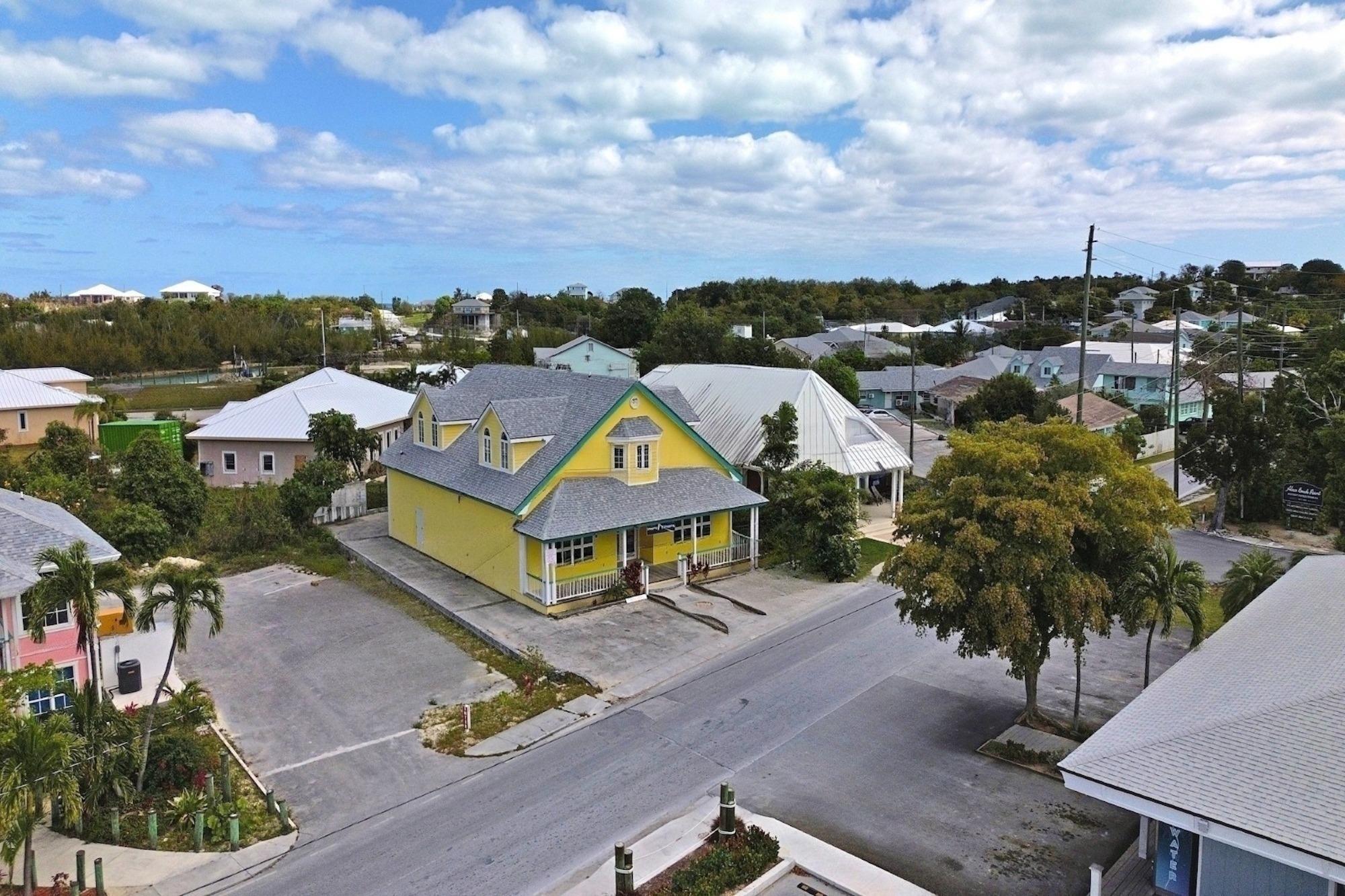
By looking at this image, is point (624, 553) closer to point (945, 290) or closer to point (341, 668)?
point (341, 668)

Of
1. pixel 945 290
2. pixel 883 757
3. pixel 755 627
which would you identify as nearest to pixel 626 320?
pixel 755 627

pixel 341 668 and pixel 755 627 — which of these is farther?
pixel 755 627

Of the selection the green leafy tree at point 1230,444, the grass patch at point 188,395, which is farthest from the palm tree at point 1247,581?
the grass patch at point 188,395

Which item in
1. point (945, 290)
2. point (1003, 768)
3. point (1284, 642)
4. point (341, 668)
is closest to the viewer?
point (1284, 642)

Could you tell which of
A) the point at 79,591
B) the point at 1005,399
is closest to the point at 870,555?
the point at 79,591

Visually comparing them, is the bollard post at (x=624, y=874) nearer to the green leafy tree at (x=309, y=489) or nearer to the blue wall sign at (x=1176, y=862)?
the blue wall sign at (x=1176, y=862)

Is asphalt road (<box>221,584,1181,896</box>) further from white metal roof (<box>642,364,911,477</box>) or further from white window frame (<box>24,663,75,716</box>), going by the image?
white metal roof (<box>642,364,911,477</box>)

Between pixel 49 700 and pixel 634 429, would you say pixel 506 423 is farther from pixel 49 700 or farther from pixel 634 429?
pixel 49 700
